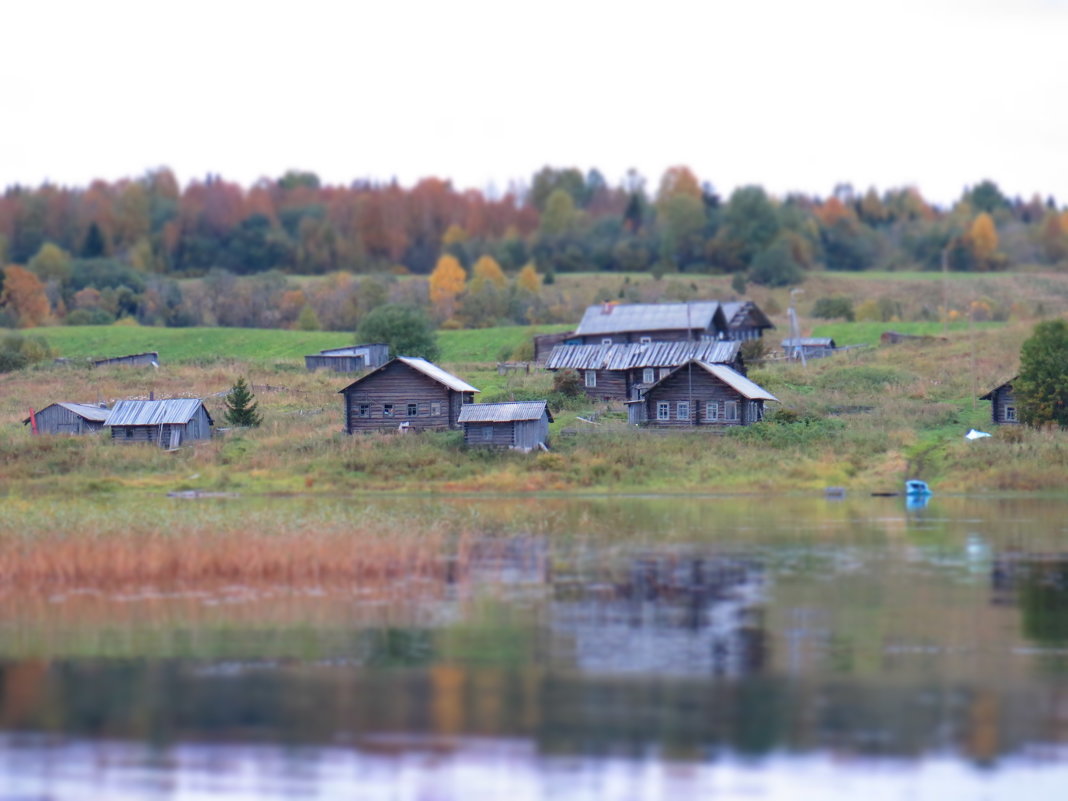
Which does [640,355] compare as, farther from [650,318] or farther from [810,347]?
[810,347]

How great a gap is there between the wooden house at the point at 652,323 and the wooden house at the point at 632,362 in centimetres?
802

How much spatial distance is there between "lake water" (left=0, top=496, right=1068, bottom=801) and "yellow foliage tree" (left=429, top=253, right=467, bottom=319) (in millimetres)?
100477

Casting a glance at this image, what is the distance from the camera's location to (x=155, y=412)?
212 feet

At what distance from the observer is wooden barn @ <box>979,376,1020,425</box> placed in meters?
64.1

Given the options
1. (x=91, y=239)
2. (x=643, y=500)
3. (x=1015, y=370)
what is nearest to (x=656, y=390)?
(x=643, y=500)

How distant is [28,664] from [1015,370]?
6486 cm

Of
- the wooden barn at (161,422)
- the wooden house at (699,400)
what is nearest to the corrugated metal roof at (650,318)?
the wooden house at (699,400)

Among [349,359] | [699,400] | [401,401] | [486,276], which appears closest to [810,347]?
[349,359]

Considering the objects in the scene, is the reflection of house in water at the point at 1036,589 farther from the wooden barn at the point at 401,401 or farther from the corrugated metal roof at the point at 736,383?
the wooden barn at the point at 401,401

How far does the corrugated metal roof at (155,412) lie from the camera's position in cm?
6412

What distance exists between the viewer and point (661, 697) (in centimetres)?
2158

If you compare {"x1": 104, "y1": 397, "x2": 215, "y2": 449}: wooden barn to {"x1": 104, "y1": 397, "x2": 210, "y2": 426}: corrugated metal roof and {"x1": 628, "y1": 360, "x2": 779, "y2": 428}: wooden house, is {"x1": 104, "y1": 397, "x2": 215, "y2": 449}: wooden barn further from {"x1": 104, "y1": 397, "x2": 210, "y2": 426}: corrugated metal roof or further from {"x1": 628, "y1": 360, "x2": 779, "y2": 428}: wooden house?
{"x1": 628, "y1": 360, "x2": 779, "y2": 428}: wooden house

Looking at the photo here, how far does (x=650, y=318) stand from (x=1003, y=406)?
27498mm

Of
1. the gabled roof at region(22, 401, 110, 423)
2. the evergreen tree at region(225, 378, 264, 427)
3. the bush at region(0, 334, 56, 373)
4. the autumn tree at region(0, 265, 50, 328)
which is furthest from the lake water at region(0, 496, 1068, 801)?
the autumn tree at region(0, 265, 50, 328)
